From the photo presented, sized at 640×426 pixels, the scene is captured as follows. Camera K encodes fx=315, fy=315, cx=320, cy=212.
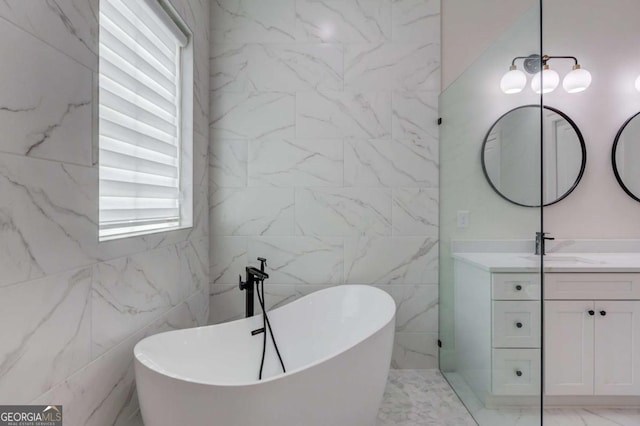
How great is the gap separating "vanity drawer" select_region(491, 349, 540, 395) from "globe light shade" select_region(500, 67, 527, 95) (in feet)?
3.59

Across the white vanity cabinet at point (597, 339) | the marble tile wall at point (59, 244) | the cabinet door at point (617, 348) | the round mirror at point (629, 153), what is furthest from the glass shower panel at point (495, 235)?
the marble tile wall at point (59, 244)

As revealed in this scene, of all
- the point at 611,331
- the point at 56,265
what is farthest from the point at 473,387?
the point at 56,265

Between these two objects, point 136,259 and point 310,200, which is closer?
point 136,259

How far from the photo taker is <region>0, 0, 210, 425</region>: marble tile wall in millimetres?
788

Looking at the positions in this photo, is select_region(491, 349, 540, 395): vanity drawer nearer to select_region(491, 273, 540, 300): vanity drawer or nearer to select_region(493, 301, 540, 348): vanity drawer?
select_region(493, 301, 540, 348): vanity drawer

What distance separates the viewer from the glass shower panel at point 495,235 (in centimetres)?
129

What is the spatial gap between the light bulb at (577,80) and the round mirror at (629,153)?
43 centimetres

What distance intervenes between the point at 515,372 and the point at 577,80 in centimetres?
205

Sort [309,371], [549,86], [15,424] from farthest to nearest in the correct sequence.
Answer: [549,86], [309,371], [15,424]

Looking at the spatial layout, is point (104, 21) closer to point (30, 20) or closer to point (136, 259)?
point (30, 20)

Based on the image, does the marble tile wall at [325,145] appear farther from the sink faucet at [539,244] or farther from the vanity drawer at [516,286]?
the sink faucet at [539,244]

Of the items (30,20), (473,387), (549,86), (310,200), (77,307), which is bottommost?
(473,387)

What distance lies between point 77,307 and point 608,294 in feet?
8.42

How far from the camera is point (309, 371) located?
114 centimetres
